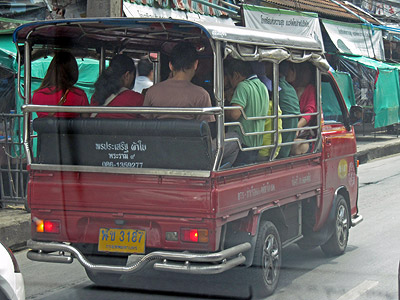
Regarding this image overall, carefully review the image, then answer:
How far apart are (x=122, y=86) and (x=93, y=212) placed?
3.97 ft

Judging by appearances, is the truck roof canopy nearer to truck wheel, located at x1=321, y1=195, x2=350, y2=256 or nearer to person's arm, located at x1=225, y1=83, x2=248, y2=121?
person's arm, located at x1=225, y1=83, x2=248, y2=121

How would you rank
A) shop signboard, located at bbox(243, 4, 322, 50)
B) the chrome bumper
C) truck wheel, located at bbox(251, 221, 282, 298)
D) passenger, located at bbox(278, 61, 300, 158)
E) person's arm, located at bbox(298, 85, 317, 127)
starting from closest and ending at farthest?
the chrome bumper → truck wheel, located at bbox(251, 221, 282, 298) → passenger, located at bbox(278, 61, 300, 158) → person's arm, located at bbox(298, 85, 317, 127) → shop signboard, located at bbox(243, 4, 322, 50)

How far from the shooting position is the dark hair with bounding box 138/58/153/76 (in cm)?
745

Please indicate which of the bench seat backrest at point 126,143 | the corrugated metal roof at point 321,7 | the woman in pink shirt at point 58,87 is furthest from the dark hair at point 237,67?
Answer: the corrugated metal roof at point 321,7

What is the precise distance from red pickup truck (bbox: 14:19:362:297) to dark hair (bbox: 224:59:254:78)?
346mm

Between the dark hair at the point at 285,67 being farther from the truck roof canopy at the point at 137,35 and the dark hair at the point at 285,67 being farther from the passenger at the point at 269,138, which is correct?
the passenger at the point at 269,138

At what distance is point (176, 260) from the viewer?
4.89 meters

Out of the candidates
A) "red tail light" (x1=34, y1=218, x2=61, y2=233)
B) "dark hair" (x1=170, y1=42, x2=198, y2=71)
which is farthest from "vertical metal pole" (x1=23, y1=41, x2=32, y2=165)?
"dark hair" (x1=170, y1=42, x2=198, y2=71)

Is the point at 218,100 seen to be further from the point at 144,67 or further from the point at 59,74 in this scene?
the point at 144,67

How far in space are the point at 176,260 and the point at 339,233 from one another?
104 inches

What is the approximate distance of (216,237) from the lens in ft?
15.9

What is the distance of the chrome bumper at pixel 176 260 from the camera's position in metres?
4.81

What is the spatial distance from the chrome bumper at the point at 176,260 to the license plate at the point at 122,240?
12 centimetres

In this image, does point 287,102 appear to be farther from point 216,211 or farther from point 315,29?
point 315,29
